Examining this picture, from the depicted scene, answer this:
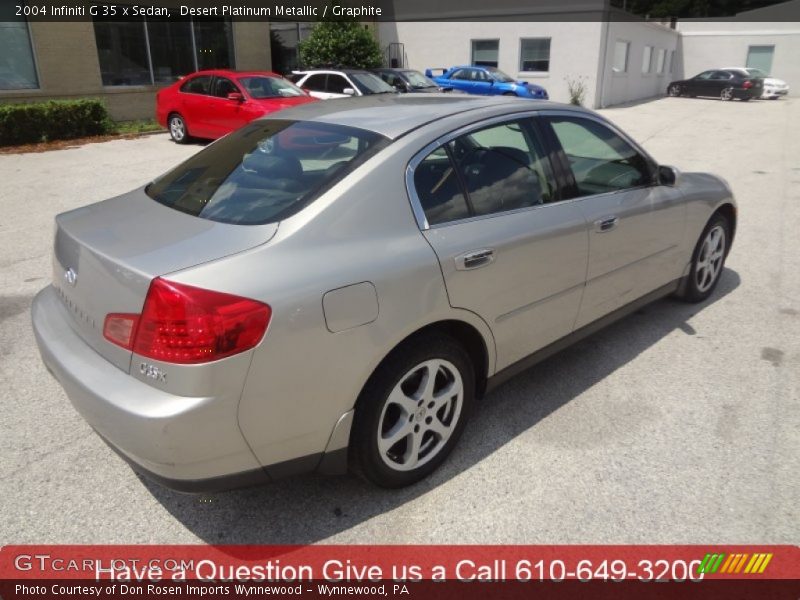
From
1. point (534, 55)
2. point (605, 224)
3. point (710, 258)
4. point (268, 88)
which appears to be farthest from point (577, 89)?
point (605, 224)

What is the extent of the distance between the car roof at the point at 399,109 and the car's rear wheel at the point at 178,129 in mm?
10809

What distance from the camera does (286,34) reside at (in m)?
22.1

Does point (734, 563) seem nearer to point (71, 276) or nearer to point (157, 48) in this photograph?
point (71, 276)

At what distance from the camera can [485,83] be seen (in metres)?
21.2

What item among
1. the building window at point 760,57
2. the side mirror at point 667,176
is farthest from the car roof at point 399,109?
the building window at point 760,57

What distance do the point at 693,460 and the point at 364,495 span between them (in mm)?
1586

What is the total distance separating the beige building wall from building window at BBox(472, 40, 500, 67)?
45.3 ft

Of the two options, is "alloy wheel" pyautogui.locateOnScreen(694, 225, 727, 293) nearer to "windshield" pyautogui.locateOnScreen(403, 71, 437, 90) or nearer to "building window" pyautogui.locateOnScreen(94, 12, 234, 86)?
"windshield" pyautogui.locateOnScreen(403, 71, 437, 90)

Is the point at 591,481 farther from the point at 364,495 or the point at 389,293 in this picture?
the point at 389,293

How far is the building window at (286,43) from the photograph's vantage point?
2159 centimetres

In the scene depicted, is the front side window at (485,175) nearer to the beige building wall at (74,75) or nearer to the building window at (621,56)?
the beige building wall at (74,75)

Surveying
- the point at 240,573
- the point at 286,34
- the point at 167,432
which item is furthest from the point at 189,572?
the point at 286,34

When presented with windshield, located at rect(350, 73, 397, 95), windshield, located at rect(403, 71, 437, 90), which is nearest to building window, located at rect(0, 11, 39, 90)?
windshield, located at rect(350, 73, 397, 95)

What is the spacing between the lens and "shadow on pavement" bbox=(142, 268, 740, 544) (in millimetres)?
2580
